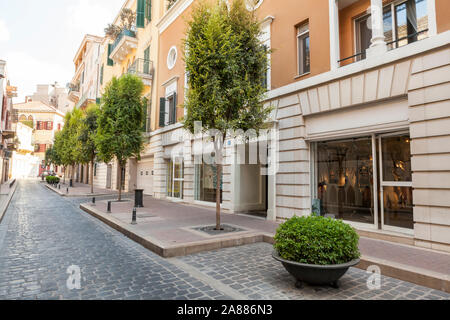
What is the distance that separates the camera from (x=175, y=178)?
1666 centimetres

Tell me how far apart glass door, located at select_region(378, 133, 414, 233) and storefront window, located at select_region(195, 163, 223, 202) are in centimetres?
765

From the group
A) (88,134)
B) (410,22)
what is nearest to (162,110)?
(88,134)

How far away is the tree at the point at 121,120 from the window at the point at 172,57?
241 cm

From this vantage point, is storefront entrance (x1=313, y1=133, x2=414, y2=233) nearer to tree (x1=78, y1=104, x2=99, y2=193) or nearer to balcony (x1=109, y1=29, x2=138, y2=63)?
tree (x1=78, y1=104, x2=99, y2=193)

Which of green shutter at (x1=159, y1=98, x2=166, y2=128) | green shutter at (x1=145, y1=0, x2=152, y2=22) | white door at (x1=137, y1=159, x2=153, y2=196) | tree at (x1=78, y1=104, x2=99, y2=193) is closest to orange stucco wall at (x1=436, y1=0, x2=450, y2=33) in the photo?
green shutter at (x1=159, y1=98, x2=166, y2=128)

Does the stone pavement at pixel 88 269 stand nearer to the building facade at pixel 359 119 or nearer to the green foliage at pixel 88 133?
the building facade at pixel 359 119

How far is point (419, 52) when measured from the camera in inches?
241

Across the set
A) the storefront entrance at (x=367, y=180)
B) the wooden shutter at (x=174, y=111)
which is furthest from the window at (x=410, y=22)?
the wooden shutter at (x=174, y=111)

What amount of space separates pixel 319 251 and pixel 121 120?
1393cm
